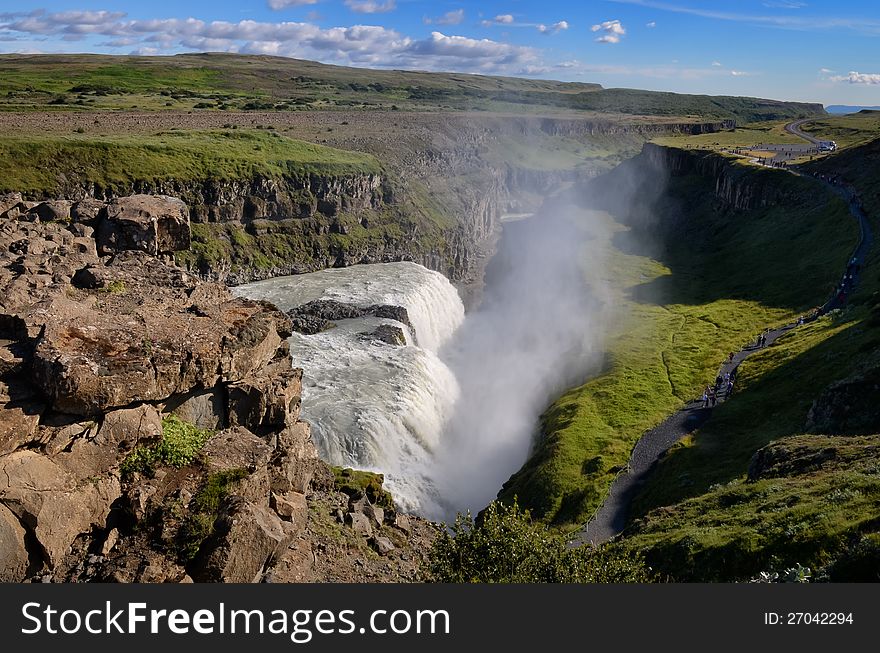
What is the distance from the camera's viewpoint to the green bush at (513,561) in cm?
2398

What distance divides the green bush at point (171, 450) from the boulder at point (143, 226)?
14.0m

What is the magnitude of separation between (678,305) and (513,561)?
84.5m

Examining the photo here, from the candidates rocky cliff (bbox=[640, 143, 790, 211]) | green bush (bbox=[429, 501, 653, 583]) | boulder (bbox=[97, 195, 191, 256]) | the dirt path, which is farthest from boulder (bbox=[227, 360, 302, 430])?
rocky cliff (bbox=[640, 143, 790, 211])

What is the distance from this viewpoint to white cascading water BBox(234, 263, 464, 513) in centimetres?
5803

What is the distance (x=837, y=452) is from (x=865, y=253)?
6701 cm

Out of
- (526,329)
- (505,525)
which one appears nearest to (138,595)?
(505,525)

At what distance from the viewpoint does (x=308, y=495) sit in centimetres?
3180

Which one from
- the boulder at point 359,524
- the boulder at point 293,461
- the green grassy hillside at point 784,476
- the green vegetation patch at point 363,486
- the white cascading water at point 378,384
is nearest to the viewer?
the green grassy hillside at point 784,476

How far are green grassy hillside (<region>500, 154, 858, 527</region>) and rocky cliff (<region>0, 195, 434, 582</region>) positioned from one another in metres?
26.5

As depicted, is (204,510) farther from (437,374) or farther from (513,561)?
(437,374)

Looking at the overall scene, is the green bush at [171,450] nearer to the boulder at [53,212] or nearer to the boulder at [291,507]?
the boulder at [291,507]

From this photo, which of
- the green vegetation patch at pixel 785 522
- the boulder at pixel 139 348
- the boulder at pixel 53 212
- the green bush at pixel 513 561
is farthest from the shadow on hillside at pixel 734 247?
the boulder at pixel 53 212

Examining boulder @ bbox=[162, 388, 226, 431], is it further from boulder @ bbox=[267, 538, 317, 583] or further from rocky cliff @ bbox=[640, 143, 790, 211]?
rocky cliff @ bbox=[640, 143, 790, 211]

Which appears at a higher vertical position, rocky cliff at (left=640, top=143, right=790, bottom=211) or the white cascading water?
rocky cliff at (left=640, top=143, right=790, bottom=211)
